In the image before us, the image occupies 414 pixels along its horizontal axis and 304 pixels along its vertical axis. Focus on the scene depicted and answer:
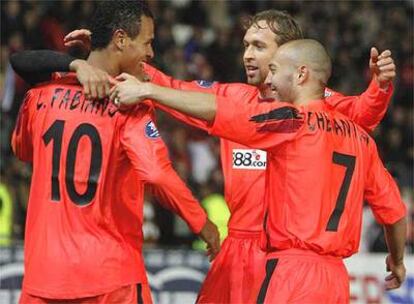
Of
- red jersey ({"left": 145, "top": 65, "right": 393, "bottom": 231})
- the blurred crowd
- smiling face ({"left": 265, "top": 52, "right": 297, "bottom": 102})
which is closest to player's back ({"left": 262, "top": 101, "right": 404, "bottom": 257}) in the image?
smiling face ({"left": 265, "top": 52, "right": 297, "bottom": 102})

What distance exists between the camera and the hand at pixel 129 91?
17.6 feet

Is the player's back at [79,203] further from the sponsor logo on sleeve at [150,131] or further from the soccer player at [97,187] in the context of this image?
the sponsor logo on sleeve at [150,131]

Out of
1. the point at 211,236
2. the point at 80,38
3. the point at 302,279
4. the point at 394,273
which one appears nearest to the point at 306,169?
the point at 302,279

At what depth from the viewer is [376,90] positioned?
637 centimetres

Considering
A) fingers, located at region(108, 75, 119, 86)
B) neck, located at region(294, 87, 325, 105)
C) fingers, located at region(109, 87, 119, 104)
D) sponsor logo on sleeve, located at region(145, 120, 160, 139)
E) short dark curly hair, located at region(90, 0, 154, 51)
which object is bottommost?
sponsor logo on sleeve, located at region(145, 120, 160, 139)

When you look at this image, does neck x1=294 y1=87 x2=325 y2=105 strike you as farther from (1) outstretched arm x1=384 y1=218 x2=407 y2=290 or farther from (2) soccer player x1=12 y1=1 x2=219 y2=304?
(1) outstretched arm x1=384 y1=218 x2=407 y2=290

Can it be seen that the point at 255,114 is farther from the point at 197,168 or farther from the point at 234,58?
the point at 234,58

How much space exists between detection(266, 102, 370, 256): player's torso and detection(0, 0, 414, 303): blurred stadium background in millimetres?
4039

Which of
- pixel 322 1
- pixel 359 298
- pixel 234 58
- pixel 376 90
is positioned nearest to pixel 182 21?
pixel 234 58

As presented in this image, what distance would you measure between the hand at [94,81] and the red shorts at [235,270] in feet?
4.82

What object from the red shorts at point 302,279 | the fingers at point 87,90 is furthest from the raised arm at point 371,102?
the fingers at point 87,90

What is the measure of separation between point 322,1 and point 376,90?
489 inches

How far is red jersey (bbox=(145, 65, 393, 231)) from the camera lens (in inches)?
253

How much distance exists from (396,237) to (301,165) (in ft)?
3.09
